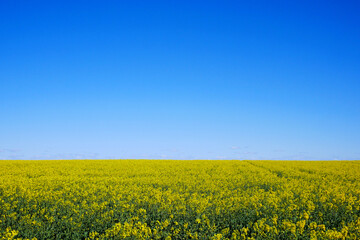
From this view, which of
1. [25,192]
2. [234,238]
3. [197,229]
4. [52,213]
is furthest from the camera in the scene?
[25,192]

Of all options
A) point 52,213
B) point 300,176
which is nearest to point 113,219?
point 52,213

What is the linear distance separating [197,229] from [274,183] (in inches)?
401

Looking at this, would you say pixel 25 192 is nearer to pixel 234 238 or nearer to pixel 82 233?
pixel 82 233

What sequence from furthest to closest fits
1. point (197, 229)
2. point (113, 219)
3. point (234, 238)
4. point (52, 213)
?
point (52, 213)
point (113, 219)
point (197, 229)
point (234, 238)

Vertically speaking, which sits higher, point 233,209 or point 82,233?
point 233,209

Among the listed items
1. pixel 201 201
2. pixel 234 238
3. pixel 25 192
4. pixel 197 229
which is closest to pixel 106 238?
pixel 197 229

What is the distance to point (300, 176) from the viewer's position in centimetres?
2030

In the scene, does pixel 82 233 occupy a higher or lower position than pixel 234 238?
lower

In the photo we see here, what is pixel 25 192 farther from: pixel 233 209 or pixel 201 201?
pixel 233 209

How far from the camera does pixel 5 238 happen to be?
285 inches

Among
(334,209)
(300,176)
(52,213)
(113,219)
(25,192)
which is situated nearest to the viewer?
(113,219)

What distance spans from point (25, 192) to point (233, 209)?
390 inches

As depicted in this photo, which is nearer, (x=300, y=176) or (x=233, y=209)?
(x=233, y=209)

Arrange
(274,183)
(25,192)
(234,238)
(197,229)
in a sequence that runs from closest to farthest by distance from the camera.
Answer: (234,238) → (197,229) → (25,192) → (274,183)
